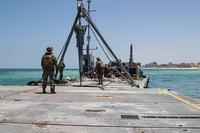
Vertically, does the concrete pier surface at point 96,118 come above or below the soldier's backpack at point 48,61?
below

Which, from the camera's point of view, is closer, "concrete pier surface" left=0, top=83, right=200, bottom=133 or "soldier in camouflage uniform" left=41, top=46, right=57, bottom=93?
"concrete pier surface" left=0, top=83, right=200, bottom=133

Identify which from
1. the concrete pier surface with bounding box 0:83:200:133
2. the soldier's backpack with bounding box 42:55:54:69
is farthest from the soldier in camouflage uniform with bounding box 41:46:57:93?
the concrete pier surface with bounding box 0:83:200:133

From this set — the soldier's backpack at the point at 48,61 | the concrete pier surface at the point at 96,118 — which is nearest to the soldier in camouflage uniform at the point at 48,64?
the soldier's backpack at the point at 48,61

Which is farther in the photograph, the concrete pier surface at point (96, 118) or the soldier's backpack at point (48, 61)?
the soldier's backpack at point (48, 61)

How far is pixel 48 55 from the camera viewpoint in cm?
1670

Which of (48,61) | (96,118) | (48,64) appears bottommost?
(96,118)

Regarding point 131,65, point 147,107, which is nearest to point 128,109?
point 147,107

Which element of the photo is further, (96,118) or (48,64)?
(48,64)

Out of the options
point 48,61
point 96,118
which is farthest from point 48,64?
point 96,118

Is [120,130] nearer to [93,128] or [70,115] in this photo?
[93,128]

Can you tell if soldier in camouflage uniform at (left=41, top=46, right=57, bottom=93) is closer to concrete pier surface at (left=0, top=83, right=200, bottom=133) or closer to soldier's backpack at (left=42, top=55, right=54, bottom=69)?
soldier's backpack at (left=42, top=55, right=54, bottom=69)

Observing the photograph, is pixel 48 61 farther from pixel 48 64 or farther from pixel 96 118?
pixel 96 118

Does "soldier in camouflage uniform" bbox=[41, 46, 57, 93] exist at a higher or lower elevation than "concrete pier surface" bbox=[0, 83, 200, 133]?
higher

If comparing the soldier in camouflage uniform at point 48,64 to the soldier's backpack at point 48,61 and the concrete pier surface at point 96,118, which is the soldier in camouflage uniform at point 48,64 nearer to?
the soldier's backpack at point 48,61
